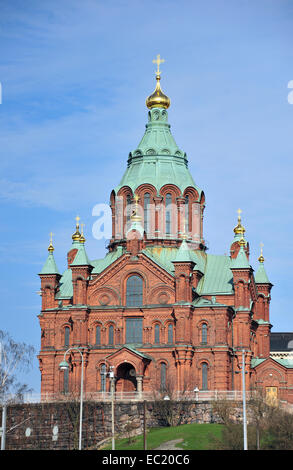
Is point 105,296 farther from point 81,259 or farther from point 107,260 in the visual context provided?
point 107,260

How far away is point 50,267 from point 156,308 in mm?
11419

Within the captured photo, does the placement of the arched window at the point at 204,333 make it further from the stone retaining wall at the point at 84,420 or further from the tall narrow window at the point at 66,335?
the tall narrow window at the point at 66,335

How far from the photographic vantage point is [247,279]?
317ft

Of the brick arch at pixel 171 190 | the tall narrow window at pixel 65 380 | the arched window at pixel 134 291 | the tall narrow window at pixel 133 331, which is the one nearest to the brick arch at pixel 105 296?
the arched window at pixel 134 291

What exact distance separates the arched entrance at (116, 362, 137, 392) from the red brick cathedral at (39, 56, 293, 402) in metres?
0.10

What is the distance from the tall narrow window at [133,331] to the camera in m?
95.2

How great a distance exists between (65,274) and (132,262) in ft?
35.4

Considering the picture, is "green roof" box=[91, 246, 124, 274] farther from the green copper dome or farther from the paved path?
the paved path

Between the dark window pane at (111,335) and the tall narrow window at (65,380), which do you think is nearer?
the dark window pane at (111,335)

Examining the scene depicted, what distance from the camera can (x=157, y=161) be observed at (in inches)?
4104

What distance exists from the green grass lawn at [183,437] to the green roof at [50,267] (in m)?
21.0

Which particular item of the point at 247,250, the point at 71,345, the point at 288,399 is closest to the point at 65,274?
the point at 71,345

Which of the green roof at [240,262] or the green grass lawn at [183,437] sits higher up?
the green roof at [240,262]
